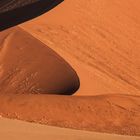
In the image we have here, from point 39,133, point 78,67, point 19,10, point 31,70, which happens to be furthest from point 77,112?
point 19,10

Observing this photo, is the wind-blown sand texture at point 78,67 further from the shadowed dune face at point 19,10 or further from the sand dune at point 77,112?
the shadowed dune face at point 19,10

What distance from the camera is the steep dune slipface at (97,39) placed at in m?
11.9

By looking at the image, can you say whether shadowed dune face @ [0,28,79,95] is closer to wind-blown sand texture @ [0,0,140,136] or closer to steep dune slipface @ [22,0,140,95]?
wind-blown sand texture @ [0,0,140,136]

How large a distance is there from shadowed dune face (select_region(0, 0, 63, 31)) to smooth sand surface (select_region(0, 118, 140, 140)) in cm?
685

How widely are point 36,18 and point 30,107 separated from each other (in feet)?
22.9

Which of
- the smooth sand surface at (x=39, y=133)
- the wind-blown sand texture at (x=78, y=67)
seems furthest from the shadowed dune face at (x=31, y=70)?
the smooth sand surface at (x=39, y=133)

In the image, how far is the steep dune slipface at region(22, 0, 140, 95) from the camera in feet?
38.9

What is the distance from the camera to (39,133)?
569cm

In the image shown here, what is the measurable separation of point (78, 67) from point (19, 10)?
111 inches

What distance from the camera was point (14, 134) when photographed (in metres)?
5.45

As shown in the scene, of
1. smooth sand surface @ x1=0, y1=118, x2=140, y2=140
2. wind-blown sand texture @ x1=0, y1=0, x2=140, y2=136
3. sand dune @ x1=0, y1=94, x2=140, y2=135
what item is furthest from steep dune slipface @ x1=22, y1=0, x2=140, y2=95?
smooth sand surface @ x1=0, y1=118, x2=140, y2=140

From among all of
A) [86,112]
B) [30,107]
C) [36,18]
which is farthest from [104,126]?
[36,18]

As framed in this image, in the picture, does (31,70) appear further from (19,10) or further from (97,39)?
(97,39)

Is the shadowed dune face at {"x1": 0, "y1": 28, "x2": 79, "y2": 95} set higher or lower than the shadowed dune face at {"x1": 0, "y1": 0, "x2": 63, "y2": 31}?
higher
